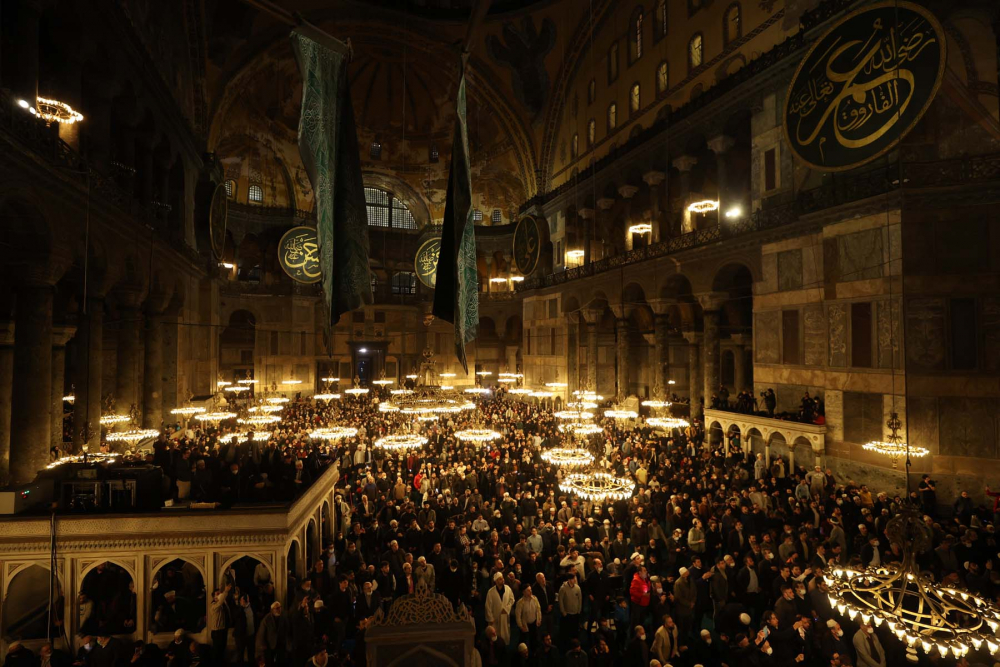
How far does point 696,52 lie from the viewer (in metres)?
15.1

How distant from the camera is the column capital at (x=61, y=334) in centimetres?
992

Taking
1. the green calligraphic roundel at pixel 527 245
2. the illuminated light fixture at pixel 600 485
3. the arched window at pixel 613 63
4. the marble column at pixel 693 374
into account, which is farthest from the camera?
the green calligraphic roundel at pixel 527 245

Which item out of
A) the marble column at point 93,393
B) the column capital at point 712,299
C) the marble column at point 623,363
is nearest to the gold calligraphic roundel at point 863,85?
the column capital at point 712,299

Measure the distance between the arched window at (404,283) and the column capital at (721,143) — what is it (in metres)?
17.3

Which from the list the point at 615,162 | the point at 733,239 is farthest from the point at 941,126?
the point at 615,162

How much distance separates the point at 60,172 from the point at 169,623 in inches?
242

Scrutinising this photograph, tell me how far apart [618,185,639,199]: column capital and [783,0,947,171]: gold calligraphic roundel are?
8.73 m

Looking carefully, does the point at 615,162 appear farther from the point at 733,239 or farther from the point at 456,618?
the point at 456,618

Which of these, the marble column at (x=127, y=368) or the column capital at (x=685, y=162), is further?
the column capital at (x=685, y=162)

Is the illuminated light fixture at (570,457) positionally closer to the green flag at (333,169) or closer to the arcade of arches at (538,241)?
the arcade of arches at (538,241)

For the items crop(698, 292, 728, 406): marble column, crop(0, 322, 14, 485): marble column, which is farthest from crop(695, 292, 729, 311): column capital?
crop(0, 322, 14, 485): marble column

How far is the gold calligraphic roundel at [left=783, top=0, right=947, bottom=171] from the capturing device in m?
6.69

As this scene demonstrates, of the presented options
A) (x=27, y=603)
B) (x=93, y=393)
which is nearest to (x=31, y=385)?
(x=93, y=393)

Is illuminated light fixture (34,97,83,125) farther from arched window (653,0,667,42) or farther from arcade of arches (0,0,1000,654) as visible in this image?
arched window (653,0,667,42)
